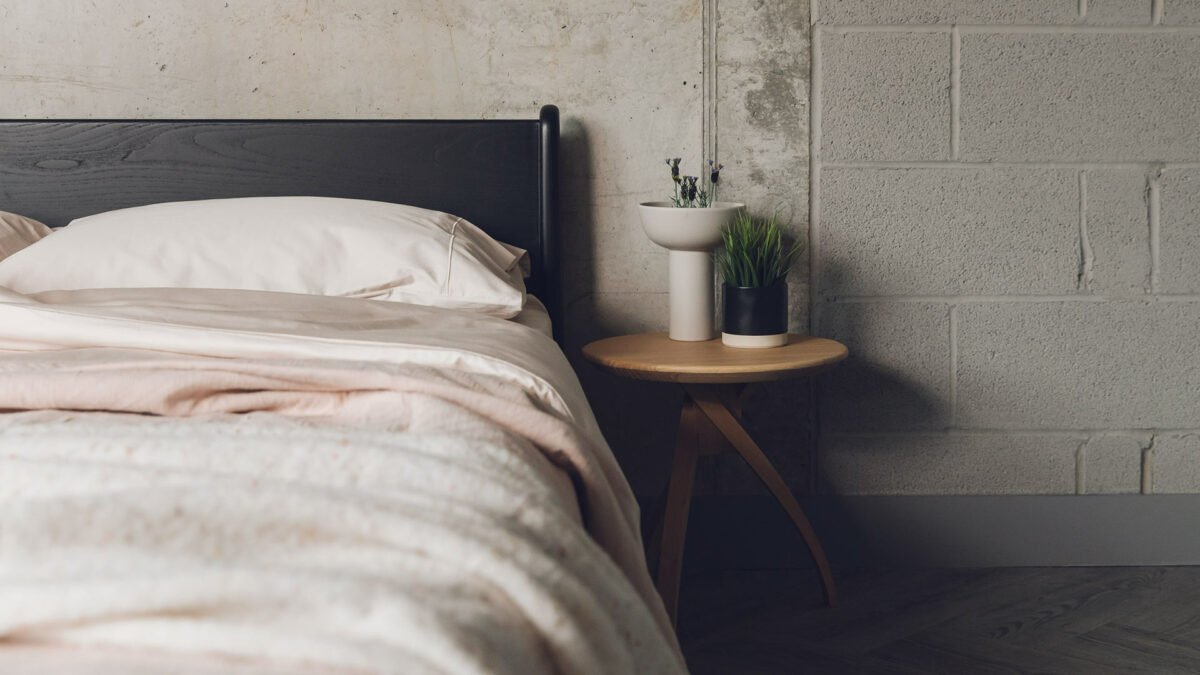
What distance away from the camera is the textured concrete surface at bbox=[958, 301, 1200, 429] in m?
2.12

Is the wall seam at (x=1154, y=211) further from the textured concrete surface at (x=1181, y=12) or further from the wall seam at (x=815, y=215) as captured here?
the wall seam at (x=815, y=215)

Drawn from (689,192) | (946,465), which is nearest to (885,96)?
(689,192)

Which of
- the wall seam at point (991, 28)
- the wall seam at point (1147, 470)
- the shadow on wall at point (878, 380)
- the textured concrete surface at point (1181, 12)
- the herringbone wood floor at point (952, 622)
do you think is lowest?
the herringbone wood floor at point (952, 622)

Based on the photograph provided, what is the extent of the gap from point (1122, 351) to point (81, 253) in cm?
209

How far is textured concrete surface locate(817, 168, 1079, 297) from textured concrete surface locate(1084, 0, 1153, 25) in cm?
33

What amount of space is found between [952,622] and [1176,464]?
0.73m

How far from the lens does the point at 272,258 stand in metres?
1.63

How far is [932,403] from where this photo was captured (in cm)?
215

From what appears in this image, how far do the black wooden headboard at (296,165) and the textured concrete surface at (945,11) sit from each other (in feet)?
2.14

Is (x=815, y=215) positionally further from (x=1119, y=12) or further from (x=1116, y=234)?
(x=1119, y=12)

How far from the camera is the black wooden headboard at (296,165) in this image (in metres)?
1.98

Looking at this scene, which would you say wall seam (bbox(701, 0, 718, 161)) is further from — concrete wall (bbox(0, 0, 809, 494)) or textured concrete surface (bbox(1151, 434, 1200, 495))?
textured concrete surface (bbox(1151, 434, 1200, 495))

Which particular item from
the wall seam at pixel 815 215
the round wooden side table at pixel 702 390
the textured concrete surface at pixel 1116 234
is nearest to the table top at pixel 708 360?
the round wooden side table at pixel 702 390

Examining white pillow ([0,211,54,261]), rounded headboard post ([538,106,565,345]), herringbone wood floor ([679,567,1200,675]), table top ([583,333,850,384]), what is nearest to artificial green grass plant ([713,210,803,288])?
table top ([583,333,850,384])
